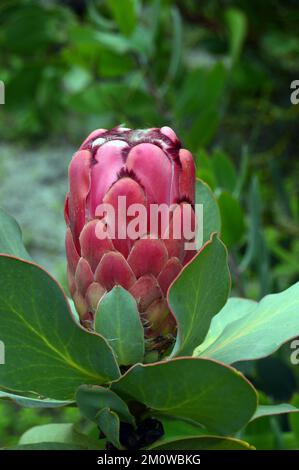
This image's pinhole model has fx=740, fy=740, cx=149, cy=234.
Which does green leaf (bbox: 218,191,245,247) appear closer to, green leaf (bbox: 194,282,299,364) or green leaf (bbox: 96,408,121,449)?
green leaf (bbox: 194,282,299,364)

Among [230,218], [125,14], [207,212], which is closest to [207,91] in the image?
[125,14]

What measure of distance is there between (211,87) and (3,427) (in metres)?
1.46

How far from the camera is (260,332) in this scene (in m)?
0.63

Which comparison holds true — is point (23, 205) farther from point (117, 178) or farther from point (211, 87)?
point (117, 178)

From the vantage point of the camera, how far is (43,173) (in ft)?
12.2

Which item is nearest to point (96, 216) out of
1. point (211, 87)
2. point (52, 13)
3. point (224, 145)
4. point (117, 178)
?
point (117, 178)

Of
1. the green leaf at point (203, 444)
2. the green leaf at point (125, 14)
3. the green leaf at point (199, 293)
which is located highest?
the green leaf at point (125, 14)

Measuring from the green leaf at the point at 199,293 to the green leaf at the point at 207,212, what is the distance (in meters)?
0.12

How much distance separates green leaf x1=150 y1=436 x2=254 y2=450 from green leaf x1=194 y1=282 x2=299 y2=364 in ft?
0.22

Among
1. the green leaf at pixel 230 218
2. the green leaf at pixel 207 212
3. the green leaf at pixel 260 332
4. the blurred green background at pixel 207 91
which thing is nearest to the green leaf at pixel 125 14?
the blurred green background at pixel 207 91

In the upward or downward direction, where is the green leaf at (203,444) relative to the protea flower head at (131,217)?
downward

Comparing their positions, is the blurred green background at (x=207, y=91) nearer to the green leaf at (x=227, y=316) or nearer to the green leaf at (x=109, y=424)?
the green leaf at (x=227, y=316)

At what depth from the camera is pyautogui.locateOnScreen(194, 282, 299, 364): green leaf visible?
0.61 meters

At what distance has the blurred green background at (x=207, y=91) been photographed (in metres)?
1.22
